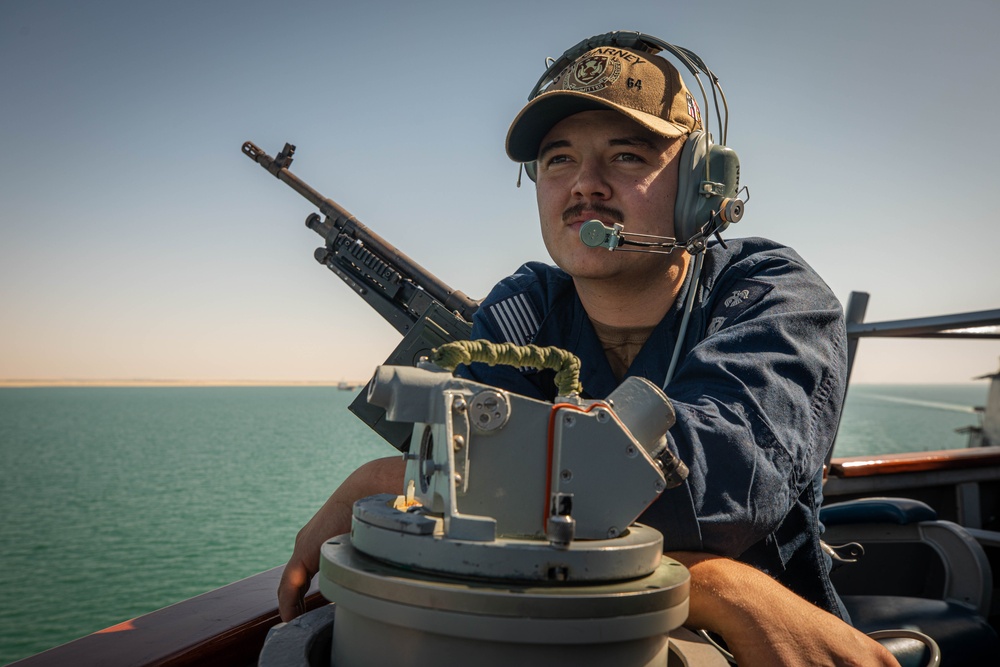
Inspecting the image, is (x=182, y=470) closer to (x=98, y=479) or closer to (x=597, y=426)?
(x=98, y=479)

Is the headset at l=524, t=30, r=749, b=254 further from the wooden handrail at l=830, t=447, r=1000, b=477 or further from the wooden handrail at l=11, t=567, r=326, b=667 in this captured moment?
the wooden handrail at l=830, t=447, r=1000, b=477

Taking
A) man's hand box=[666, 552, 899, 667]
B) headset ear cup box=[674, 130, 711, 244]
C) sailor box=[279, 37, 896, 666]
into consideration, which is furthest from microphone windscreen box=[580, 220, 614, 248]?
man's hand box=[666, 552, 899, 667]

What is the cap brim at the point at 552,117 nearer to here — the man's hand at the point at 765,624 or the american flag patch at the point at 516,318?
the american flag patch at the point at 516,318

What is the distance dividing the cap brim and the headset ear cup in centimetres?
5

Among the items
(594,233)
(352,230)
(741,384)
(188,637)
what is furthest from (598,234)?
(352,230)

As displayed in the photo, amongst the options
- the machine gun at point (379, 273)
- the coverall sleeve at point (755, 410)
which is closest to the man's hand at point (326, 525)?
the coverall sleeve at point (755, 410)

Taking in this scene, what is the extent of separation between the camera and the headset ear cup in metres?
1.51

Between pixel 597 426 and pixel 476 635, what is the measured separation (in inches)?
8.7

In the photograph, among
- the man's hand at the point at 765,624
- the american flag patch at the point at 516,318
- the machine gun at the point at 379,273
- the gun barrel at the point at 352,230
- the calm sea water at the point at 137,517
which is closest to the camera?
the man's hand at the point at 765,624

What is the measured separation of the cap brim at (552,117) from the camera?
1.46 metres

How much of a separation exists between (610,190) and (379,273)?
4.71 metres

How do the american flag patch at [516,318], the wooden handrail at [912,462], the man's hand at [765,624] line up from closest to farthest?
the man's hand at [765,624] < the american flag patch at [516,318] < the wooden handrail at [912,462]

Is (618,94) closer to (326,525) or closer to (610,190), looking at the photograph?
(610,190)

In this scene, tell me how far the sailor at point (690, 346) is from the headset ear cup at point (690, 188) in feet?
0.04
